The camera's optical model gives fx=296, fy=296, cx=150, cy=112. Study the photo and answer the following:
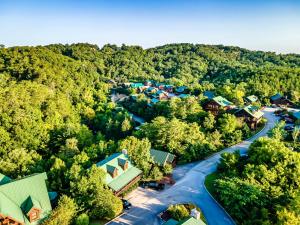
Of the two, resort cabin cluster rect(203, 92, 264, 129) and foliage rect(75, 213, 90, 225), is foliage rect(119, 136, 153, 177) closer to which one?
foliage rect(75, 213, 90, 225)

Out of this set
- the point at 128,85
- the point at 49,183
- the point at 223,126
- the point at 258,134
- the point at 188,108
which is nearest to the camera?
the point at 49,183

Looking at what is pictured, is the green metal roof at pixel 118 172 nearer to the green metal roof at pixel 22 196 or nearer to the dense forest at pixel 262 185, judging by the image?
the green metal roof at pixel 22 196

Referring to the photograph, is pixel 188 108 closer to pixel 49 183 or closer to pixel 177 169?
pixel 177 169

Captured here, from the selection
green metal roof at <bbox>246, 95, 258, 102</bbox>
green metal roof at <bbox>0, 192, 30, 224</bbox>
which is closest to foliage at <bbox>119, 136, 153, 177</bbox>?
green metal roof at <bbox>0, 192, 30, 224</bbox>

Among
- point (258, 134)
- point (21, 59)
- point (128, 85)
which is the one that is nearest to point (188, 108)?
point (258, 134)

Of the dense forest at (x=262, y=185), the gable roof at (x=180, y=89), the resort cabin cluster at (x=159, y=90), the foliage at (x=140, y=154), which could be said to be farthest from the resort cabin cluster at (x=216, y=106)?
→ the gable roof at (x=180, y=89)

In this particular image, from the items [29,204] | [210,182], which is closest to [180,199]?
[210,182]

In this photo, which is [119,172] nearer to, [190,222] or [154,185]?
[154,185]
